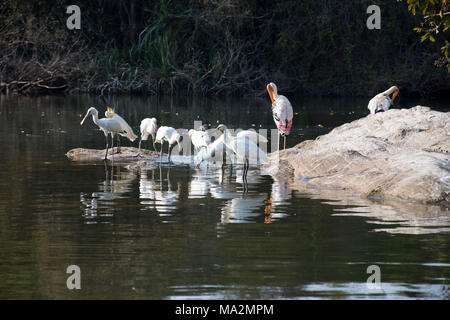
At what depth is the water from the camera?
7.25m

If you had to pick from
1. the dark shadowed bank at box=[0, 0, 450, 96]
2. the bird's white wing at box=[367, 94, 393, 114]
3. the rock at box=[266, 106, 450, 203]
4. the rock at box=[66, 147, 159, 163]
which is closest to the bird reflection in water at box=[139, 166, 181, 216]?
the rock at box=[66, 147, 159, 163]

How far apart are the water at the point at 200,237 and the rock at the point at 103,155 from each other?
2.49 ft

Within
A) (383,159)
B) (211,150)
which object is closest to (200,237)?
(383,159)

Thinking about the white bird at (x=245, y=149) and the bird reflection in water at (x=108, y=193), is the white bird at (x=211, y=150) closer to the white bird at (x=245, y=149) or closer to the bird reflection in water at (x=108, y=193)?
the white bird at (x=245, y=149)

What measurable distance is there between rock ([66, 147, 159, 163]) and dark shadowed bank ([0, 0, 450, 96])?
17.8m

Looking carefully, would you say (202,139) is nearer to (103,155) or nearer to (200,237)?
(103,155)

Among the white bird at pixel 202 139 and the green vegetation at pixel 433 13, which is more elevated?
the green vegetation at pixel 433 13

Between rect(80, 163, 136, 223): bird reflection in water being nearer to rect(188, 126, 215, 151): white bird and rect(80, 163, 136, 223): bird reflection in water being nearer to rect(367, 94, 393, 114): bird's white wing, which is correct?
rect(188, 126, 215, 151): white bird

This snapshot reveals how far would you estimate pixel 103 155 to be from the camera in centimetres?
1571

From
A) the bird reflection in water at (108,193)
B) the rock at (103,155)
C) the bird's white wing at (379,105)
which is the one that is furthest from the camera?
the bird's white wing at (379,105)

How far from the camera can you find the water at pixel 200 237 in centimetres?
725

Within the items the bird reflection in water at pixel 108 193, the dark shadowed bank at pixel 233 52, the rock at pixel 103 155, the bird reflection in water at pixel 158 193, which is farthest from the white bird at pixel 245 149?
the dark shadowed bank at pixel 233 52

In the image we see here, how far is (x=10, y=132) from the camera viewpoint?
65.0 feet

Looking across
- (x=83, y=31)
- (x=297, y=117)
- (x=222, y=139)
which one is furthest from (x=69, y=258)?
(x=83, y=31)
